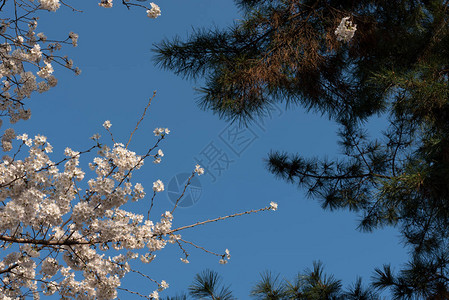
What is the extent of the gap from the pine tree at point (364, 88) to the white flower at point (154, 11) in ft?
5.68

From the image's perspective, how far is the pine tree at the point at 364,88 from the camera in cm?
413

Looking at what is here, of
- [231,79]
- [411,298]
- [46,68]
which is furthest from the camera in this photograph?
[231,79]

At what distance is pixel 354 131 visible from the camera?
18.9 ft

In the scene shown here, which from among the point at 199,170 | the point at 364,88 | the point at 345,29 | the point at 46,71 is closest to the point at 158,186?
the point at 199,170

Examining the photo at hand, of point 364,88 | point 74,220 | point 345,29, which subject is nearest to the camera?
point 74,220

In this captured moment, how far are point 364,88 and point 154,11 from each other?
326cm

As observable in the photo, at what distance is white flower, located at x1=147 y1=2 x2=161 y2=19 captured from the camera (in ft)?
9.66

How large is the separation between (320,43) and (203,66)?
5.05ft

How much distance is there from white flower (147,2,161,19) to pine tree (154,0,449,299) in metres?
1.73

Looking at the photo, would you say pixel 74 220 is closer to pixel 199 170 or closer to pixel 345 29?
pixel 199 170

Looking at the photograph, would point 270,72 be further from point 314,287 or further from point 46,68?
point 46,68

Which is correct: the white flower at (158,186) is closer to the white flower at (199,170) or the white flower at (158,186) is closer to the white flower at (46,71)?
the white flower at (199,170)

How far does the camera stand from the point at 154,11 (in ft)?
9.69

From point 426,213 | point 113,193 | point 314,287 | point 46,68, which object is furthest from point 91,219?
point 426,213
